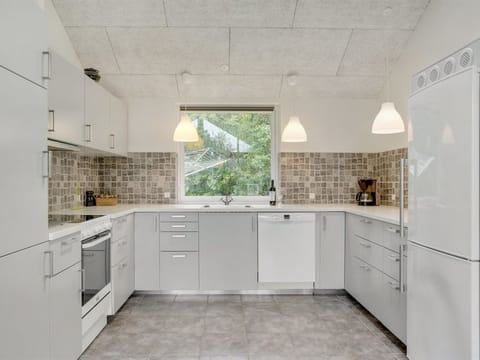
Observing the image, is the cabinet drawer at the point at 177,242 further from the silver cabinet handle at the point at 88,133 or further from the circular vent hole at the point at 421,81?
the circular vent hole at the point at 421,81

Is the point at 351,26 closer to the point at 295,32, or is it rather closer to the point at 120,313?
the point at 295,32

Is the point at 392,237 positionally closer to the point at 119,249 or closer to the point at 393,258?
the point at 393,258

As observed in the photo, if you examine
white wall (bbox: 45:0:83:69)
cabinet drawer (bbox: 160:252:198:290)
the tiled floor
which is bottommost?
the tiled floor

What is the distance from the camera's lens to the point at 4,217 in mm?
1479

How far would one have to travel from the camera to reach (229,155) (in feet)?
14.3

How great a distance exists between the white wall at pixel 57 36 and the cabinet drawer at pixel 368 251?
3.07 m

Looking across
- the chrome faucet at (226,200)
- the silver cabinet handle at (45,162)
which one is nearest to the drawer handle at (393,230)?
the chrome faucet at (226,200)

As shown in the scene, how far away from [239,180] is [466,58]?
116 inches

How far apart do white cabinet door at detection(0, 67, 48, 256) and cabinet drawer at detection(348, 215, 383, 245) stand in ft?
7.76

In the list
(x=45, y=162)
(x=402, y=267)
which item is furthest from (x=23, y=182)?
(x=402, y=267)

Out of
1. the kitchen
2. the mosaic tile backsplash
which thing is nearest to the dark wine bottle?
the kitchen

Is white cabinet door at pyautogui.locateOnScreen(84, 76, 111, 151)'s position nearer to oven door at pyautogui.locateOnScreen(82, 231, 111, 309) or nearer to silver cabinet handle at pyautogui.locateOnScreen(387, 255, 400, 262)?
oven door at pyautogui.locateOnScreen(82, 231, 111, 309)

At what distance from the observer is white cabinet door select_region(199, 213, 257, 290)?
358cm

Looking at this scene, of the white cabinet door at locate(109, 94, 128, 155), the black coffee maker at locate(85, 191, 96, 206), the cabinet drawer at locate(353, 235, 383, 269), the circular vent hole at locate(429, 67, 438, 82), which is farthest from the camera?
the black coffee maker at locate(85, 191, 96, 206)
